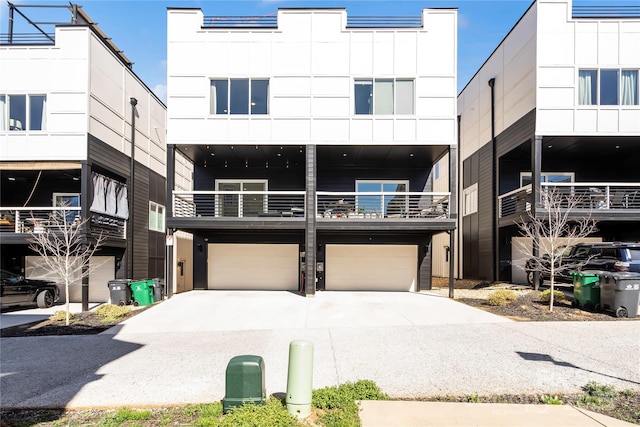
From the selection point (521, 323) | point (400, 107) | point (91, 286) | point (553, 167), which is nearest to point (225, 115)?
point (400, 107)

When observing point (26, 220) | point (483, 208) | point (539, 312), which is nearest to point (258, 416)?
point (539, 312)

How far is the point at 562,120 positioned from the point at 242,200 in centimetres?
1343

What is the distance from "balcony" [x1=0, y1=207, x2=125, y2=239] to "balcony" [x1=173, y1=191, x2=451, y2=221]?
2745 mm

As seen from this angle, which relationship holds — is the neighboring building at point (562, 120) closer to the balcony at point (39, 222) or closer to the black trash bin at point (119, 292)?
the black trash bin at point (119, 292)

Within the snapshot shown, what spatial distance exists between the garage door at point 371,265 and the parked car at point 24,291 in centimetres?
1081

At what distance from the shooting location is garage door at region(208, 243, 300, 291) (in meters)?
17.2

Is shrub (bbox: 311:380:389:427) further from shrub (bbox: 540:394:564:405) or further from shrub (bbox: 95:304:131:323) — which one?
shrub (bbox: 95:304:131:323)

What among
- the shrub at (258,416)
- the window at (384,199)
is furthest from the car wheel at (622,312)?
the shrub at (258,416)

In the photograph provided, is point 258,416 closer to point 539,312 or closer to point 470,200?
point 539,312

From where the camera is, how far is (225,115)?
14.9 m

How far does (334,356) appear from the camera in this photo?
7.05 meters

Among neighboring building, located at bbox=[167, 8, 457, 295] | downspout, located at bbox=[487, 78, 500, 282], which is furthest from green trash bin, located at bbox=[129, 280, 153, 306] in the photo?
downspout, located at bbox=[487, 78, 500, 282]

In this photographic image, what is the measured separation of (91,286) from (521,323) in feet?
53.7

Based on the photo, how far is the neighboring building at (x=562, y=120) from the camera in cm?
1459
